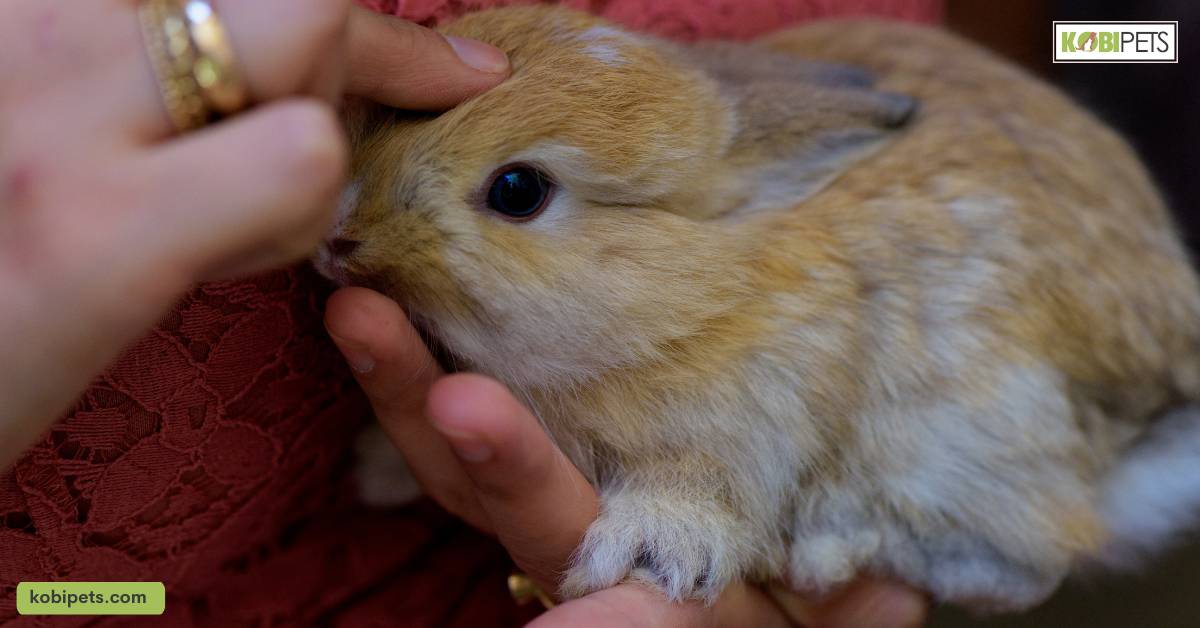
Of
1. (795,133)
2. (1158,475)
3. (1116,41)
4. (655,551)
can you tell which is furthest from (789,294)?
(1116,41)

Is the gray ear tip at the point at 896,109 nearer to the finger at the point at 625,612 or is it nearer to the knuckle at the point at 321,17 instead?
the finger at the point at 625,612

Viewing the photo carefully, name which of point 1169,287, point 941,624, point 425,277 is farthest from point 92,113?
point 941,624

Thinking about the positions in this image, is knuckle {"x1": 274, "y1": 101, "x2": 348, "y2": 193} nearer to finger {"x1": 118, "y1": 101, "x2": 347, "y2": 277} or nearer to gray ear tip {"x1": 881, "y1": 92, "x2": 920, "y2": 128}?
finger {"x1": 118, "y1": 101, "x2": 347, "y2": 277}

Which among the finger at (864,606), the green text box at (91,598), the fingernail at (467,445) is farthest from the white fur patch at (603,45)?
the green text box at (91,598)

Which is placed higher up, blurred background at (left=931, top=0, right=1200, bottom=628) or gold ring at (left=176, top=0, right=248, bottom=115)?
gold ring at (left=176, top=0, right=248, bottom=115)

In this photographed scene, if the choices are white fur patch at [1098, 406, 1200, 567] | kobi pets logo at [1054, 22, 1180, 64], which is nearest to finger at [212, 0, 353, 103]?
white fur patch at [1098, 406, 1200, 567]
